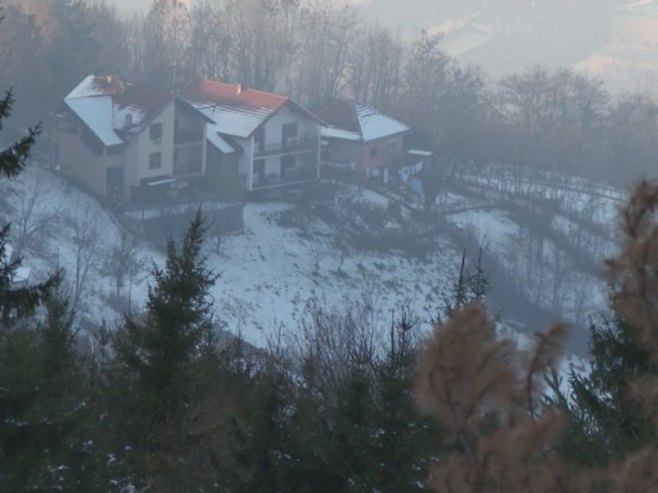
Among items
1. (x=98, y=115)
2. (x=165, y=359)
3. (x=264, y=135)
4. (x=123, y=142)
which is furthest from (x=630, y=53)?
(x=165, y=359)

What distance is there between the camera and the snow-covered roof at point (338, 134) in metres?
20.8

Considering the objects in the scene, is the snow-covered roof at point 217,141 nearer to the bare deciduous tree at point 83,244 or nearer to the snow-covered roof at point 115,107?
the snow-covered roof at point 115,107

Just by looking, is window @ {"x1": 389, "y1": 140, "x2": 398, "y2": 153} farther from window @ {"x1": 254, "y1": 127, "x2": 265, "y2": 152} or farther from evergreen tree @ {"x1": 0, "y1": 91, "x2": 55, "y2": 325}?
evergreen tree @ {"x1": 0, "y1": 91, "x2": 55, "y2": 325}

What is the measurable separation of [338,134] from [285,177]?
1.83 meters

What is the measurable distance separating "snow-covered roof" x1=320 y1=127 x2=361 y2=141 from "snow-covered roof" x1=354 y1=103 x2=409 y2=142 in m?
0.13

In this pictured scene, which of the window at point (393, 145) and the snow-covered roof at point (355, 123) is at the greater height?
the snow-covered roof at point (355, 123)

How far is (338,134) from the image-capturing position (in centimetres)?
2100

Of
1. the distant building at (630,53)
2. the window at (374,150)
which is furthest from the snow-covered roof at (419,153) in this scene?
the distant building at (630,53)

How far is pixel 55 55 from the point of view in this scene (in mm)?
20297

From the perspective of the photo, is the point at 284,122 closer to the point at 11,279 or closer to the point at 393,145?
the point at 393,145

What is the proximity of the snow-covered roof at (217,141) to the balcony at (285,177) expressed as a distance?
0.57 m

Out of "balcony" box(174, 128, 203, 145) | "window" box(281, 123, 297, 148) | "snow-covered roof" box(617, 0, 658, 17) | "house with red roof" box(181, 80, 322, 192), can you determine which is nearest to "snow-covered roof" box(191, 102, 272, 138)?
"house with red roof" box(181, 80, 322, 192)

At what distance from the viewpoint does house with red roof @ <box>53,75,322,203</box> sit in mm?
17812

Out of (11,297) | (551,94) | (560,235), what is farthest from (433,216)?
(11,297)
